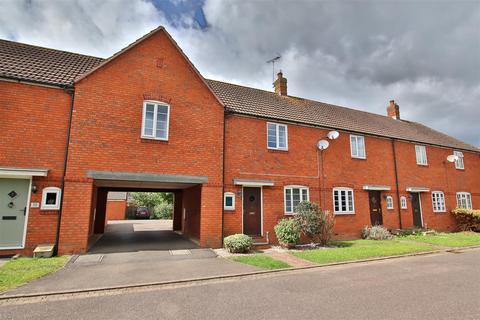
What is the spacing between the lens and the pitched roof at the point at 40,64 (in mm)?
10188

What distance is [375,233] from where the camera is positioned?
600 inches

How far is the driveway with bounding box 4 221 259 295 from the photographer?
6725 millimetres


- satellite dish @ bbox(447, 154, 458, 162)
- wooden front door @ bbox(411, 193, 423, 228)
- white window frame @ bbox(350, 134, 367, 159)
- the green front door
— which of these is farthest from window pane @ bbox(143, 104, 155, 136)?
satellite dish @ bbox(447, 154, 458, 162)

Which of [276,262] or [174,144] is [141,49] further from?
[276,262]

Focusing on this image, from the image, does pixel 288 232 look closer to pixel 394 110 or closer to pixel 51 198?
pixel 51 198

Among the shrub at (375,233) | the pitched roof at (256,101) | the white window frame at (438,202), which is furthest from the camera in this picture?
the white window frame at (438,202)

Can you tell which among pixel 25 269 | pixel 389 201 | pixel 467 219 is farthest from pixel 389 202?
pixel 25 269

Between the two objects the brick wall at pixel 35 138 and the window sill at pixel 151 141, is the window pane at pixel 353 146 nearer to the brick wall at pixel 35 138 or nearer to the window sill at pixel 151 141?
the window sill at pixel 151 141

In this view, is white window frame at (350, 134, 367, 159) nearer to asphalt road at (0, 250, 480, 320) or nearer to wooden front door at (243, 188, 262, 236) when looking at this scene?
wooden front door at (243, 188, 262, 236)

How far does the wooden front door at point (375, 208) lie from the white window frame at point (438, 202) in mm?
5689

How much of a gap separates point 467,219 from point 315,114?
45.8ft

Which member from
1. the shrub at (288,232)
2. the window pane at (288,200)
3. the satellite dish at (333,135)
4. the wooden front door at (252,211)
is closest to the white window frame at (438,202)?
the satellite dish at (333,135)

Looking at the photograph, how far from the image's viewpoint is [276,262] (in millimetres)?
9219

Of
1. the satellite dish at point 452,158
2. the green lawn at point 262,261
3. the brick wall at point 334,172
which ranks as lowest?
the green lawn at point 262,261
